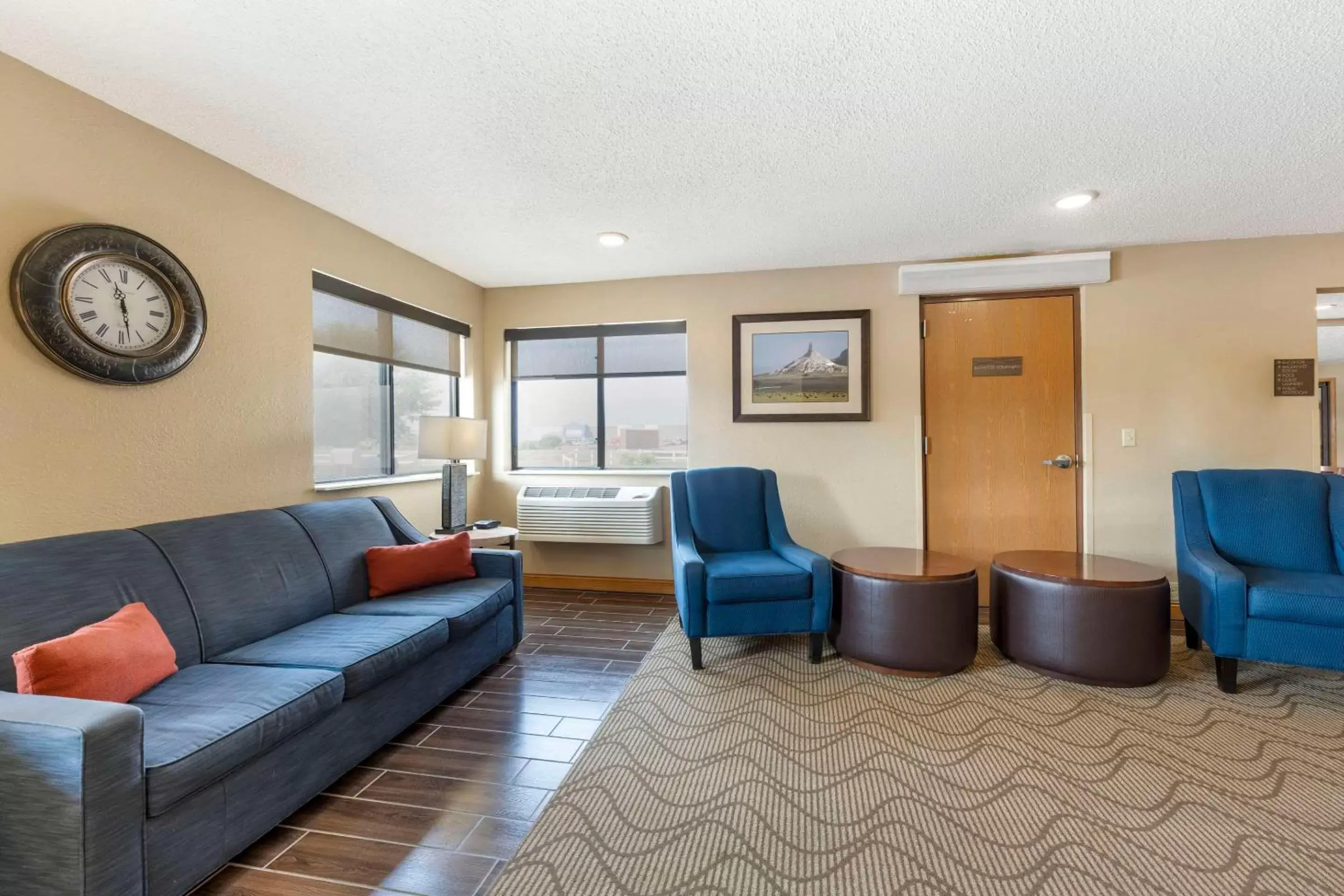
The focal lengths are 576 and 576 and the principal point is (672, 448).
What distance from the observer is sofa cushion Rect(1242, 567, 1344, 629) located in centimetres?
241

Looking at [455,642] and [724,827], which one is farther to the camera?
[455,642]

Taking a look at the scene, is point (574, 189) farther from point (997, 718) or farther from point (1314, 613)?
point (1314, 613)

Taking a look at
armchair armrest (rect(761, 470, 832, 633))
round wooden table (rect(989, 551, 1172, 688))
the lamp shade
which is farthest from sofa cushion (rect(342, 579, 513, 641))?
round wooden table (rect(989, 551, 1172, 688))

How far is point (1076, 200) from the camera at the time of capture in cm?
292

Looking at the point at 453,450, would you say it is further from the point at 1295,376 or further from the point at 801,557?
the point at 1295,376

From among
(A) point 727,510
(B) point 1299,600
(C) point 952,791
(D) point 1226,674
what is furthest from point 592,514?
(B) point 1299,600

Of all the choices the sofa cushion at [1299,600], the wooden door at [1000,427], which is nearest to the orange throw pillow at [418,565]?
the wooden door at [1000,427]

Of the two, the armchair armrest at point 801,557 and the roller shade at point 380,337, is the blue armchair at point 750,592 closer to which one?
the armchair armrest at point 801,557

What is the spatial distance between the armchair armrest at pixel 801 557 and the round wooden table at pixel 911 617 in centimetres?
11

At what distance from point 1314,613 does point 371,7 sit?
413 centimetres

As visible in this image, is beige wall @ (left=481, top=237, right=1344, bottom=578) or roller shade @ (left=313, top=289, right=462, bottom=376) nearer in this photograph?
roller shade @ (left=313, top=289, right=462, bottom=376)

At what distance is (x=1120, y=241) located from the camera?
355 cm

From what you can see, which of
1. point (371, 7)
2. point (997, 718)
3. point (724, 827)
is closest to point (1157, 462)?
point (997, 718)

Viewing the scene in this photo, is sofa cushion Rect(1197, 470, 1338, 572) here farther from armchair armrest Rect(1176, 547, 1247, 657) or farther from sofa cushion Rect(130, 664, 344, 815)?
sofa cushion Rect(130, 664, 344, 815)
